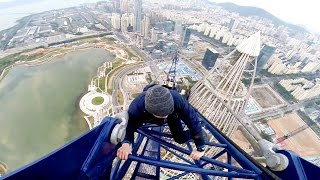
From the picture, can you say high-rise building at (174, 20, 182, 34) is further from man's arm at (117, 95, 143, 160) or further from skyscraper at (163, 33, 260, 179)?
man's arm at (117, 95, 143, 160)

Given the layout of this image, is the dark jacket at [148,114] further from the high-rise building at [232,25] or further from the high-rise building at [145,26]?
the high-rise building at [232,25]

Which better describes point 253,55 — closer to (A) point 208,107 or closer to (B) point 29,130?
(A) point 208,107

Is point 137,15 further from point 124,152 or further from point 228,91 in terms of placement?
point 124,152

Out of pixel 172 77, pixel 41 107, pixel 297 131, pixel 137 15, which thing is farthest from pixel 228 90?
pixel 137 15

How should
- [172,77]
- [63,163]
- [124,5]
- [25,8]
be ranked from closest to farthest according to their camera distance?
[63,163] < [172,77] < [124,5] < [25,8]

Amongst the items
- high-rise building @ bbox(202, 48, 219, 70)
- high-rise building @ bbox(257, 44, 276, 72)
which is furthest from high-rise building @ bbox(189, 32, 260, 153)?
high-rise building @ bbox(257, 44, 276, 72)

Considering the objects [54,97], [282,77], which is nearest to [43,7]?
[54,97]
